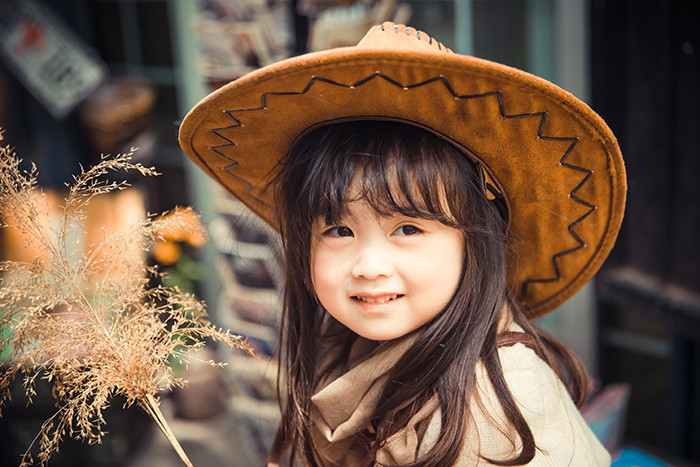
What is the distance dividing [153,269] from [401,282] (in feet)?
1.24

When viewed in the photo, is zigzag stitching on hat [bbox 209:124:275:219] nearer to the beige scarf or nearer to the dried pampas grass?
the dried pampas grass

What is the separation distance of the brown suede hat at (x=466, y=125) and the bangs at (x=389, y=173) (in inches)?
1.2

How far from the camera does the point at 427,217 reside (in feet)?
2.81

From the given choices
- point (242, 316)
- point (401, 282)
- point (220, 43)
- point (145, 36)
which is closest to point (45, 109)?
point (145, 36)

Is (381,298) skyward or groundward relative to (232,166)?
groundward

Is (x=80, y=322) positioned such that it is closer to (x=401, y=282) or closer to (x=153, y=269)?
(x=153, y=269)

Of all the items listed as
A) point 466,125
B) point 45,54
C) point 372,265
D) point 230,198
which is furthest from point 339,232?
point 45,54

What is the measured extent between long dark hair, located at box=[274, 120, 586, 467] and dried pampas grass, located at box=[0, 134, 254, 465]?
9.1 inches

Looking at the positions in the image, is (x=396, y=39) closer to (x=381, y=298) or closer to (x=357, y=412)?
(x=381, y=298)

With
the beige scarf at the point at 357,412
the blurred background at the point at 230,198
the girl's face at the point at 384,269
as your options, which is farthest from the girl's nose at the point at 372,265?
the blurred background at the point at 230,198

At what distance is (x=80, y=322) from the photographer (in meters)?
0.78

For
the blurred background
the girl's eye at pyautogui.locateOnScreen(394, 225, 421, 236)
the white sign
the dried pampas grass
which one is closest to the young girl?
the girl's eye at pyautogui.locateOnScreen(394, 225, 421, 236)

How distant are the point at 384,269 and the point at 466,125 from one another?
248 mm

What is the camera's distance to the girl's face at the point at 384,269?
864 millimetres
